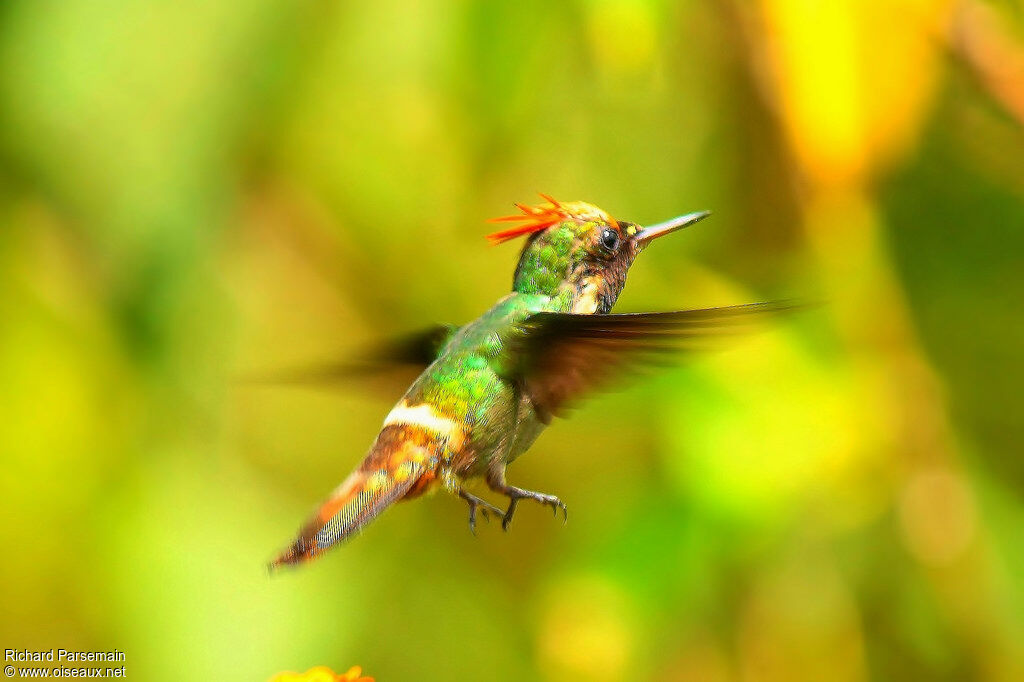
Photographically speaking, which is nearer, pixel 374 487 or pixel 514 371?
pixel 374 487

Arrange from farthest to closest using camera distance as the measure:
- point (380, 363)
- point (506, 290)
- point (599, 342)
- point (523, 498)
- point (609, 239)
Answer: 1. point (506, 290)
2. point (380, 363)
3. point (609, 239)
4. point (523, 498)
5. point (599, 342)

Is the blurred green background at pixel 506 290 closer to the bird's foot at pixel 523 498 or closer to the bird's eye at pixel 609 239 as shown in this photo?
the bird's eye at pixel 609 239

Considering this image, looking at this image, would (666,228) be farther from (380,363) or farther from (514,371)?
(380,363)

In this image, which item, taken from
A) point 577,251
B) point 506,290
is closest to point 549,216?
point 577,251

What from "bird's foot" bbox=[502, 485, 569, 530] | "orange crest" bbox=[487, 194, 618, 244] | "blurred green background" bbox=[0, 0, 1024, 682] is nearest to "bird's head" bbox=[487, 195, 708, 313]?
"orange crest" bbox=[487, 194, 618, 244]

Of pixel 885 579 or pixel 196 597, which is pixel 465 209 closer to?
pixel 196 597

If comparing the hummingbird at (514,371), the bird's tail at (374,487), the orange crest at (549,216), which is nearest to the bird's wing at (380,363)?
the hummingbird at (514,371)

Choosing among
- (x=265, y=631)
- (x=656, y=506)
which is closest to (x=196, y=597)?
(x=265, y=631)
